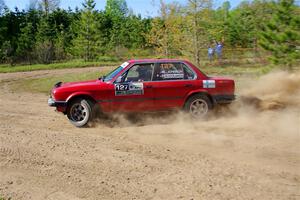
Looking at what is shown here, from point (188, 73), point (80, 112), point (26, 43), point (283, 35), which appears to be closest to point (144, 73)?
point (188, 73)

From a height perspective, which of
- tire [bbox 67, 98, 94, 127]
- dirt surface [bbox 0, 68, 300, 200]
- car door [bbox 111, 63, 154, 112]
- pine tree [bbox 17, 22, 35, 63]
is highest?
pine tree [bbox 17, 22, 35, 63]

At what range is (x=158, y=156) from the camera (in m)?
6.14

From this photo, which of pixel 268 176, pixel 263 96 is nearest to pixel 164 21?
pixel 263 96

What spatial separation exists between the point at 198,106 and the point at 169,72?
1.11m

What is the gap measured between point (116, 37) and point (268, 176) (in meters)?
37.4

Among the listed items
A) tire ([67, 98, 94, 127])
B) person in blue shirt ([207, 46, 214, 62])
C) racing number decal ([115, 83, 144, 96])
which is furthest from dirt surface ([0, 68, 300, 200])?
person in blue shirt ([207, 46, 214, 62])

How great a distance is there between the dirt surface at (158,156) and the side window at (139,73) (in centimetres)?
104

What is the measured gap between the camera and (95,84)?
8562 millimetres

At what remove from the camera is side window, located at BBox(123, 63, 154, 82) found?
8648mm

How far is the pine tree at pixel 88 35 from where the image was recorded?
34.3m

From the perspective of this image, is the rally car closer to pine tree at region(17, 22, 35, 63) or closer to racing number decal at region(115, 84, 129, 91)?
racing number decal at region(115, 84, 129, 91)

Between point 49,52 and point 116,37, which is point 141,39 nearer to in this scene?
point 116,37

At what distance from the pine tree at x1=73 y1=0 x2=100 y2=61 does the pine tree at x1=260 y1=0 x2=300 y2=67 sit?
66.3 feet

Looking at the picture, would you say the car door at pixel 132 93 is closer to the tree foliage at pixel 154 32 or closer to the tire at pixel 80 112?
the tire at pixel 80 112
